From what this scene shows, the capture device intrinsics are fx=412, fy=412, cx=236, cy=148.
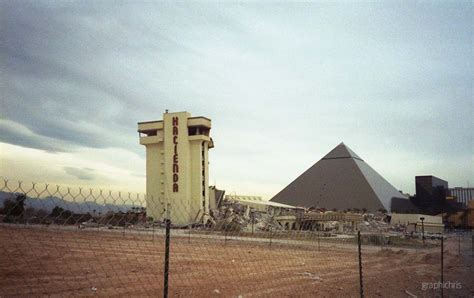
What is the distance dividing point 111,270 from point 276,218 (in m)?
33.3

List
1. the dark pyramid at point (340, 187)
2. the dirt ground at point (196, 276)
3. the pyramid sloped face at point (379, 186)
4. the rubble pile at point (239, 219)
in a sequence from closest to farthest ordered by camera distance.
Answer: the dirt ground at point (196, 276), the rubble pile at point (239, 219), the dark pyramid at point (340, 187), the pyramid sloped face at point (379, 186)

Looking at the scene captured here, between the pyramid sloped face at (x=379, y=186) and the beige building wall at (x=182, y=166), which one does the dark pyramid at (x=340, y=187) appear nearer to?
the pyramid sloped face at (x=379, y=186)

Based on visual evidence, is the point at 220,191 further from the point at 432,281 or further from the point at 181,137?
the point at 432,281

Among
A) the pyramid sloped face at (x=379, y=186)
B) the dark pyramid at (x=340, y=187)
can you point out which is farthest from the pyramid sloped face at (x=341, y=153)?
the pyramid sloped face at (x=379, y=186)

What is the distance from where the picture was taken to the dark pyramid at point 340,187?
3228 inches

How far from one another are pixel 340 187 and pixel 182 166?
175 feet

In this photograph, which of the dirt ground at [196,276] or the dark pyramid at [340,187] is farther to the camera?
the dark pyramid at [340,187]

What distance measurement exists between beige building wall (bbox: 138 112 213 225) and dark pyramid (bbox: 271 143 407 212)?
47.9 meters

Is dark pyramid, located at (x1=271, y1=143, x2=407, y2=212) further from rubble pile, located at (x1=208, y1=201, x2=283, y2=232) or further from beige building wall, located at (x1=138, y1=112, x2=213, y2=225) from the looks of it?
beige building wall, located at (x1=138, y1=112, x2=213, y2=225)

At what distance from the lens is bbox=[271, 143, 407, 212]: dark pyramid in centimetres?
8200

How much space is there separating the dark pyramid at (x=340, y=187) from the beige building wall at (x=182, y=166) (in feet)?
157

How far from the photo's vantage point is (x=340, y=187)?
3391 inches

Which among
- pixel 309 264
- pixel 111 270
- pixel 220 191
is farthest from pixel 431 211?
pixel 111 270

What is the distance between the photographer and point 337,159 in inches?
3642
